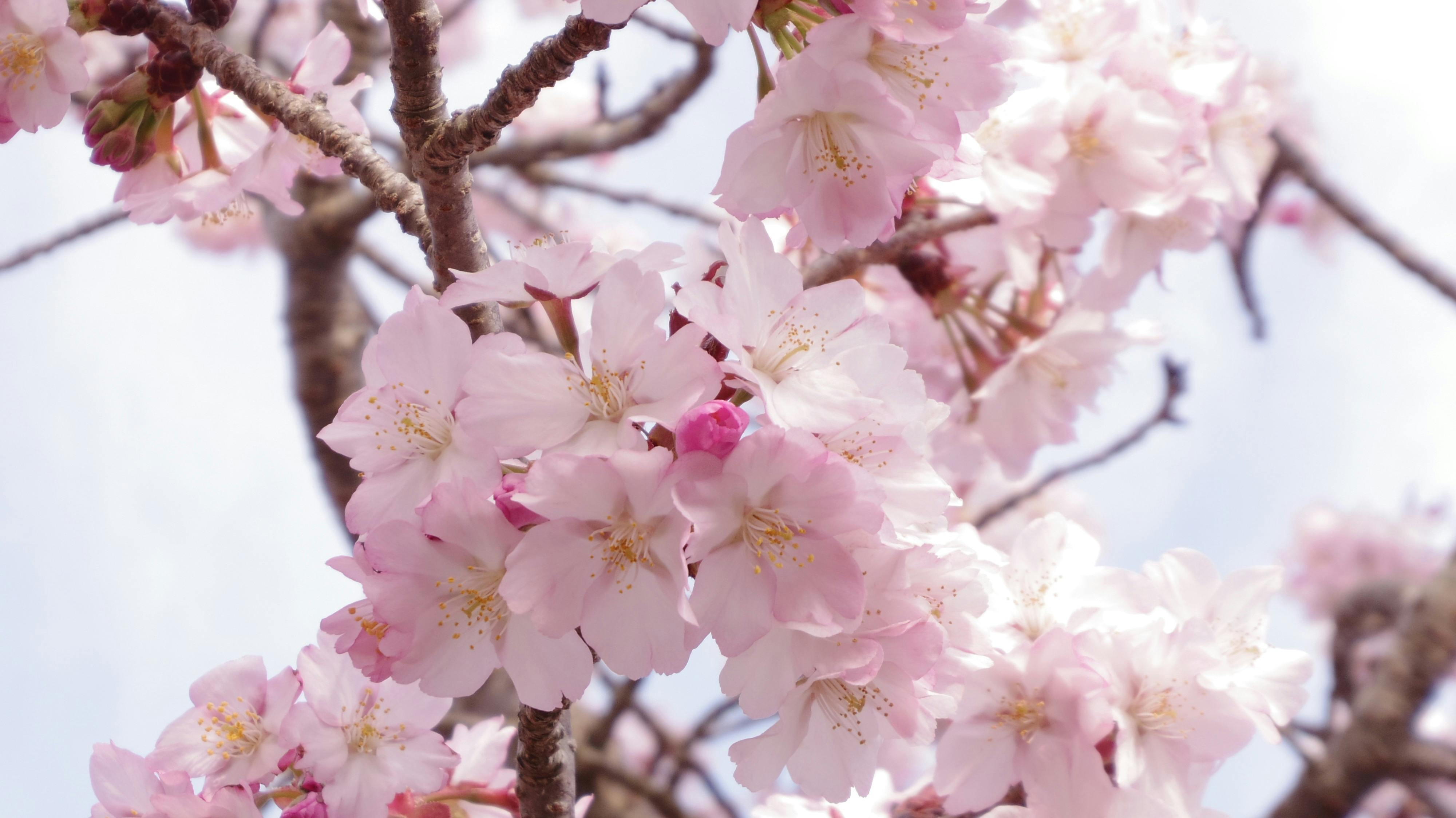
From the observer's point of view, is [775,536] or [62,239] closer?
[775,536]

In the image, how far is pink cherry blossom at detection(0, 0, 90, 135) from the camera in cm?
110

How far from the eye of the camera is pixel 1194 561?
122 cm

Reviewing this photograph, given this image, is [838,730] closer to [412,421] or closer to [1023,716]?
[1023,716]

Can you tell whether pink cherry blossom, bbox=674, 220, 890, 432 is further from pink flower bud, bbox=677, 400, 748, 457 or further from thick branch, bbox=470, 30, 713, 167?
thick branch, bbox=470, 30, 713, 167

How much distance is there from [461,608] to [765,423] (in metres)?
0.29

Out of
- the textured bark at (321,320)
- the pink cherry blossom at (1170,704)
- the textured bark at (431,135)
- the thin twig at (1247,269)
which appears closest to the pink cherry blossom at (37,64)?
the textured bark at (431,135)

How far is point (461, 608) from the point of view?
2.66 ft

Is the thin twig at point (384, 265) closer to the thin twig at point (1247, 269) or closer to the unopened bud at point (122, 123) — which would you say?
the unopened bud at point (122, 123)

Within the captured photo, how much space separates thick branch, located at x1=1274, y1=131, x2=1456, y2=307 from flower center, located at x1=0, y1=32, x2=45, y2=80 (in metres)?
2.89

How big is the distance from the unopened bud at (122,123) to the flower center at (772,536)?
0.96 m

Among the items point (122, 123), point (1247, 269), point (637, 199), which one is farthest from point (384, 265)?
point (1247, 269)

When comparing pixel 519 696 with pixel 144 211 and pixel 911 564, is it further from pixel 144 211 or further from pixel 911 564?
pixel 144 211

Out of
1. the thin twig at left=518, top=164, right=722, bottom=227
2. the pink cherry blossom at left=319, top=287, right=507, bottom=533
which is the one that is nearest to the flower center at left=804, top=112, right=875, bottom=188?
the pink cherry blossom at left=319, top=287, right=507, bottom=533

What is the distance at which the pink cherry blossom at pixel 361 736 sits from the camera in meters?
1.00
